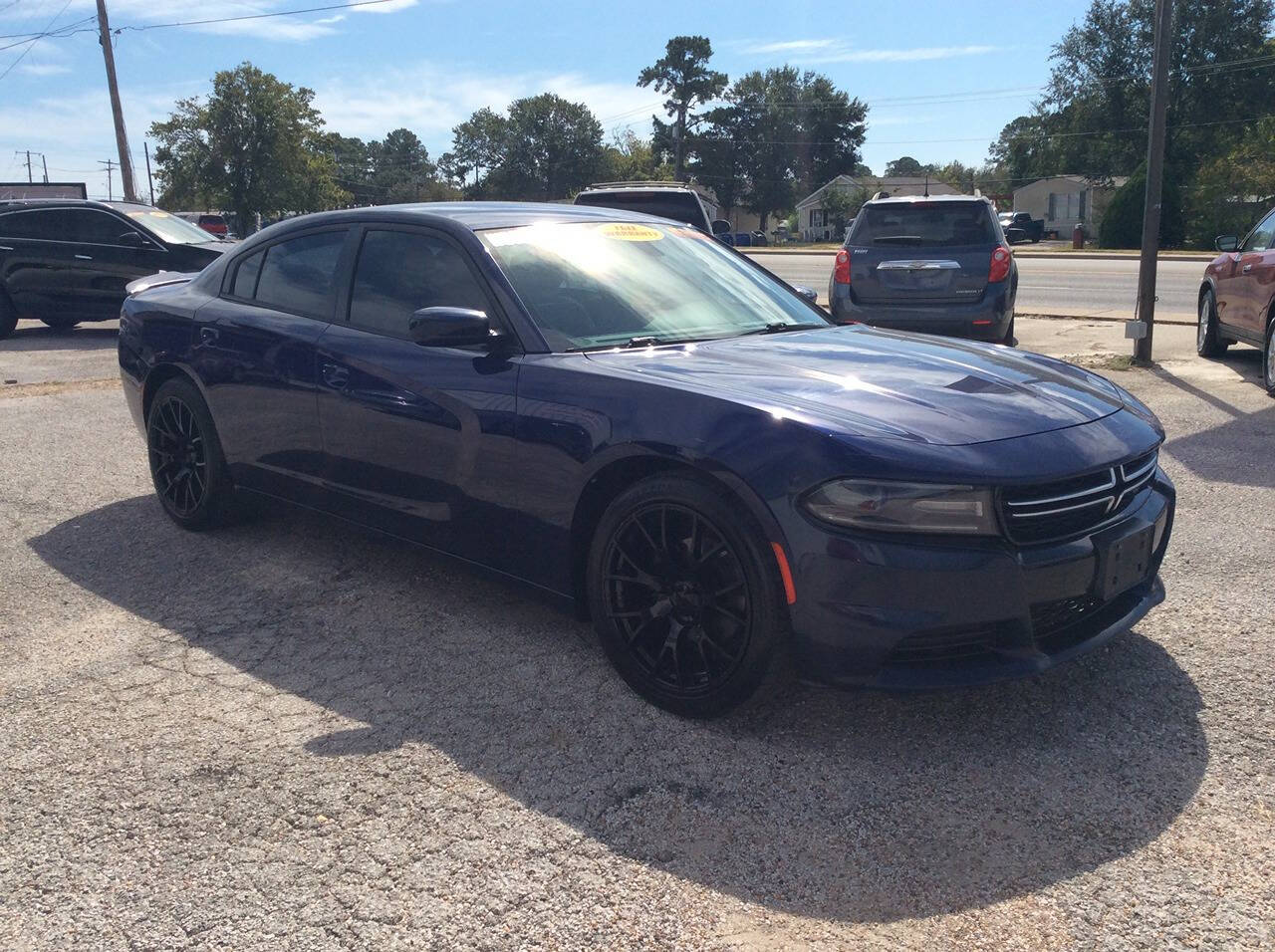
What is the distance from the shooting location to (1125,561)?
3.27 meters

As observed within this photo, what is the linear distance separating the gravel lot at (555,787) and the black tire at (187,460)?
0.59 m

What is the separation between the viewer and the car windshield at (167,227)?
45.6 ft

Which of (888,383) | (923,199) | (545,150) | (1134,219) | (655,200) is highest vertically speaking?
(545,150)

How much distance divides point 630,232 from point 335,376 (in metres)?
1.31

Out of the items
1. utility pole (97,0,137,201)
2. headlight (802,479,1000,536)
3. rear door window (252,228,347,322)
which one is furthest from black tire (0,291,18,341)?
utility pole (97,0,137,201)

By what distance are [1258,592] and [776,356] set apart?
2185mm

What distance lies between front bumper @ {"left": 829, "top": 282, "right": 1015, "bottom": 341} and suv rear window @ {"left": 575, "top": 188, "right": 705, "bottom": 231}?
3.90 metres

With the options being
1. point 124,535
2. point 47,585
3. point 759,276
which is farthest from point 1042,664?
point 124,535

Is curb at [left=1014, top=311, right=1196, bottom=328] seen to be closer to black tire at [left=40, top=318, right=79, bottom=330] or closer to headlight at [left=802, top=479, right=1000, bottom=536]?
headlight at [left=802, top=479, right=1000, bottom=536]

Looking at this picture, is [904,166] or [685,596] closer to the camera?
[685,596]

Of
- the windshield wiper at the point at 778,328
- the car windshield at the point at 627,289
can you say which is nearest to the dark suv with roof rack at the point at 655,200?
the car windshield at the point at 627,289

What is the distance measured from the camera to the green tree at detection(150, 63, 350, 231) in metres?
49.6

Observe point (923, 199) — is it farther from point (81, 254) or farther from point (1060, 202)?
point (1060, 202)

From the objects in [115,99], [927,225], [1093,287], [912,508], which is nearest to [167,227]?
[927,225]
